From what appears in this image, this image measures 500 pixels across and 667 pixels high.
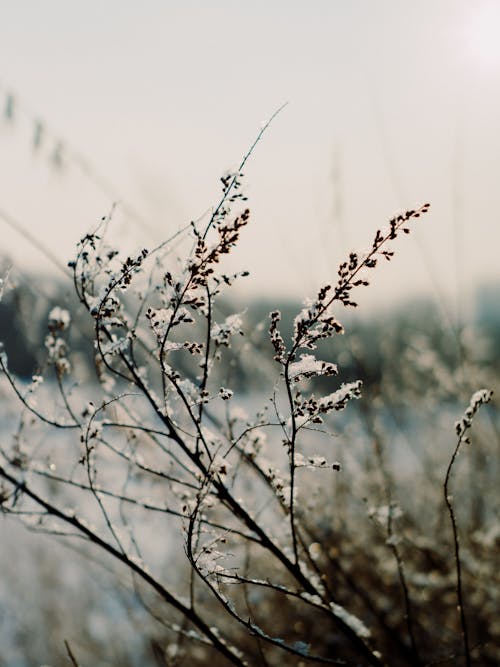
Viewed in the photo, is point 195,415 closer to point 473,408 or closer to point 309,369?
point 309,369

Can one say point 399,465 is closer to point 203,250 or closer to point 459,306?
point 459,306

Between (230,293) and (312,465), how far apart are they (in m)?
1.78

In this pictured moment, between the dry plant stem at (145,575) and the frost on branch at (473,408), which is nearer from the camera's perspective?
the frost on branch at (473,408)

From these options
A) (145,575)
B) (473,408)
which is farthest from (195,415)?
(473,408)

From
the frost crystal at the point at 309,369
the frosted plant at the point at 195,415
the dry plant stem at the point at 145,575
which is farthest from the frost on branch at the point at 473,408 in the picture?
the dry plant stem at the point at 145,575

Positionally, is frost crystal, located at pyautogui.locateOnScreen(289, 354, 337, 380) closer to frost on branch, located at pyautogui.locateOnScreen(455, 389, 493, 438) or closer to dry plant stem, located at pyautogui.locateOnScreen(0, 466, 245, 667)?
frost on branch, located at pyautogui.locateOnScreen(455, 389, 493, 438)

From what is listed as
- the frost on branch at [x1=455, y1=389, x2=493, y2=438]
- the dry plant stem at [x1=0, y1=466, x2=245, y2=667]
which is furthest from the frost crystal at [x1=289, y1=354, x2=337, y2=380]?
the dry plant stem at [x1=0, y1=466, x2=245, y2=667]

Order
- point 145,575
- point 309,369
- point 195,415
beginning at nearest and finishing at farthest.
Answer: point 309,369
point 145,575
point 195,415

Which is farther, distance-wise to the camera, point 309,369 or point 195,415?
point 195,415

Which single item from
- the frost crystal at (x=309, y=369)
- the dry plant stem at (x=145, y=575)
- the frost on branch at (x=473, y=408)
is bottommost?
the dry plant stem at (x=145, y=575)

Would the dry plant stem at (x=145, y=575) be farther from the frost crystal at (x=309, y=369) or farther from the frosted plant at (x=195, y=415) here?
the frost crystal at (x=309, y=369)

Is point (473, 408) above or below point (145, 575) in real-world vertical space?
above

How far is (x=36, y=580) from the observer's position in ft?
23.1

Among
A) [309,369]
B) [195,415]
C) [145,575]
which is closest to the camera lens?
[309,369]
